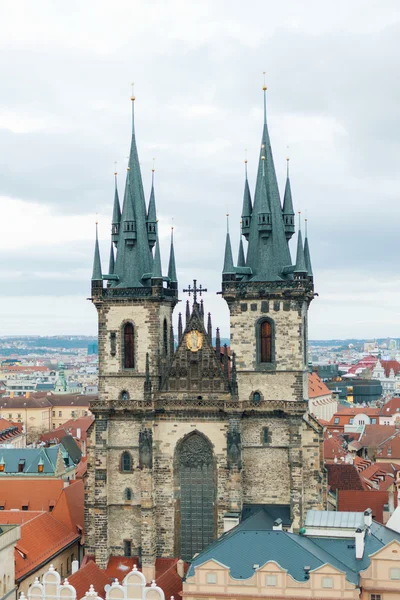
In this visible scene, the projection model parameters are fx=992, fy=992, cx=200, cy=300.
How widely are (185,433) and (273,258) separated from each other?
13926 mm

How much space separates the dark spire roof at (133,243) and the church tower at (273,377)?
21.4 ft

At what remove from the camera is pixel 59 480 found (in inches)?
3526

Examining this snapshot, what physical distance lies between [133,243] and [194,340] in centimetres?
895

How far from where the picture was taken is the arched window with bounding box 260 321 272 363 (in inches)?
2753

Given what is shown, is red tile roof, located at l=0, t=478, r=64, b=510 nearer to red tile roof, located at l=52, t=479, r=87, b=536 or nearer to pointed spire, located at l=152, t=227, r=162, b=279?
red tile roof, located at l=52, t=479, r=87, b=536

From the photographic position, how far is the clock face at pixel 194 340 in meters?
70.5

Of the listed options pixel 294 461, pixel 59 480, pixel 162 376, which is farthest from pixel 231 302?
pixel 59 480

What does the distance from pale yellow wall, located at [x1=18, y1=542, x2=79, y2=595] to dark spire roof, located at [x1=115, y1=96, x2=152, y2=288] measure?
20.3 m

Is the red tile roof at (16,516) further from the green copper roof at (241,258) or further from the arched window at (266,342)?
the green copper roof at (241,258)

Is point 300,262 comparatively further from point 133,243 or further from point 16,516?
point 16,516

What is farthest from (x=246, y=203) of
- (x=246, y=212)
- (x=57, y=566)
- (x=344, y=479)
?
(x=344, y=479)

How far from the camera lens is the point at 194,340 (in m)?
70.6

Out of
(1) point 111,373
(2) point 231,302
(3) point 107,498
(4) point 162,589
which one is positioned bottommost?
(4) point 162,589

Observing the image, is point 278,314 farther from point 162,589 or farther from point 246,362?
point 162,589
